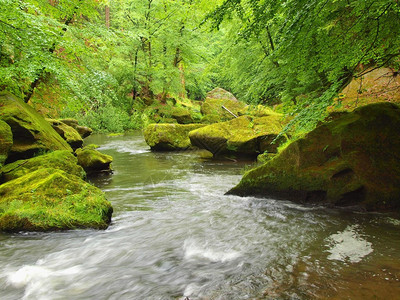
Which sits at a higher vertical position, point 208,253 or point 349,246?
point 349,246

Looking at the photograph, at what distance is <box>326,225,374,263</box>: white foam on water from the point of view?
307 centimetres

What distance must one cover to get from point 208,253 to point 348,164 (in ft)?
9.31

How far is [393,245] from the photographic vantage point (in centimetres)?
325

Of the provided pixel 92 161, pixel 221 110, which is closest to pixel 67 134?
pixel 92 161

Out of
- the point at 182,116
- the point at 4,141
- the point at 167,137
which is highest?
the point at 182,116

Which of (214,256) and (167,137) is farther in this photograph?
(167,137)

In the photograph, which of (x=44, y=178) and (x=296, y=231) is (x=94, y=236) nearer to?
(x=44, y=178)

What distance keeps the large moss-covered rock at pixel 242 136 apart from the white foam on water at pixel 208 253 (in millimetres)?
6260

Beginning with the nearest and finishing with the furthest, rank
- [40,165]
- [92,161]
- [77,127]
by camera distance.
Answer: [40,165], [92,161], [77,127]

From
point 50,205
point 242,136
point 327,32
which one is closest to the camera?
point 327,32

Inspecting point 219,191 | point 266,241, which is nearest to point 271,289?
point 266,241

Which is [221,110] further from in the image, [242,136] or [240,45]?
[240,45]

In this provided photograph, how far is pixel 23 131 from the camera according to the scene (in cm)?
670

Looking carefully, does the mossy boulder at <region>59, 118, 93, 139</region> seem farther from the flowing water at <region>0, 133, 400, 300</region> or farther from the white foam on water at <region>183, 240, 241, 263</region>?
the white foam on water at <region>183, 240, 241, 263</region>
